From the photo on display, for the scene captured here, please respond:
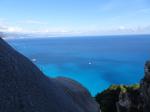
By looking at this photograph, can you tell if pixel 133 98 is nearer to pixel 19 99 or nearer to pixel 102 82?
pixel 19 99

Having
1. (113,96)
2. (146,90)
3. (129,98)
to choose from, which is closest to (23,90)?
(146,90)

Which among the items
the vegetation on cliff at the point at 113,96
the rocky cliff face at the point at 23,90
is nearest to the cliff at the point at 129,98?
the vegetation on cliff at the point at 113,96

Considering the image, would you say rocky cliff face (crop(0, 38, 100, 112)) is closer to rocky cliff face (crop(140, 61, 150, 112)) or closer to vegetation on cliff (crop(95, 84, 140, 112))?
rocky cliff face (crop(140, 61, 150, 112))

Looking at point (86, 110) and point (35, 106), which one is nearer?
point (35, 106)

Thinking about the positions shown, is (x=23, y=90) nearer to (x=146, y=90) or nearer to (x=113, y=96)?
(x=146, y=90)

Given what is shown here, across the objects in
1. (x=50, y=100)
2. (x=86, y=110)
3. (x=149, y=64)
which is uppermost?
(x=50, y=100)

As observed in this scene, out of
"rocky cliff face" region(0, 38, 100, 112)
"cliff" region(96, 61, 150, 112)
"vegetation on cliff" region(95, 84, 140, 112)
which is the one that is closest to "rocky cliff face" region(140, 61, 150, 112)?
"cliff" region(96, 61, 150, 112)

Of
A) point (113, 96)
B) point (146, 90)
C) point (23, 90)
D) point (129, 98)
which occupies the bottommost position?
point (113, 96)

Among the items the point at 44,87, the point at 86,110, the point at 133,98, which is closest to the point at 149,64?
the point at 133,98

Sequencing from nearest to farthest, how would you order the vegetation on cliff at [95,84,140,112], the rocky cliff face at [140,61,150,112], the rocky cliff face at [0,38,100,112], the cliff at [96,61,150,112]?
the rocky cliff face at [0,38,100,112] → the rocky cliff face at [140,61,150,112] → the cliff at [96,61,150,112] → the vegetation on cliff at [95,84,140,112]
